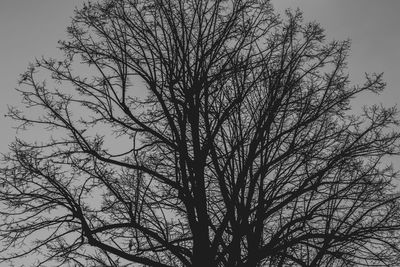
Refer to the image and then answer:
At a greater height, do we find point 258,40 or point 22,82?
point 258,40

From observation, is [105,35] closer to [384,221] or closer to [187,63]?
[187,63]

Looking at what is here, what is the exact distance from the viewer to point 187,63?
29.1ft

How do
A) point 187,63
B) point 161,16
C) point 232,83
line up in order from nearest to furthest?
point 187,63
point 161,16
point 232,83

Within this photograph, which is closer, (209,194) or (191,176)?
(191,176)

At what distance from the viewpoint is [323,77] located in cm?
986

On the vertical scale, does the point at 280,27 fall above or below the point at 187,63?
above

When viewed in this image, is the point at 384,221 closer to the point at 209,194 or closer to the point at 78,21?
the point at 209,194

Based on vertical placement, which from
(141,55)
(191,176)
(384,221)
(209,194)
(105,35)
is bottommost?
(384,221)

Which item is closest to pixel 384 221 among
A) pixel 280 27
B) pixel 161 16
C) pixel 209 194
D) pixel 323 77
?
pixel 323 77

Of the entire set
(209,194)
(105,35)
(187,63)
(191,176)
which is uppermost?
(105,35)

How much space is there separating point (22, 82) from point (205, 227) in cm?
472

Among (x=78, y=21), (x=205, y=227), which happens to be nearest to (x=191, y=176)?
(x=205, y=227)

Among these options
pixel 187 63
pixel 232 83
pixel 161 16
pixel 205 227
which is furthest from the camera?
pixel 232 83

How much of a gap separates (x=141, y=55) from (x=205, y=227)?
154 inches
